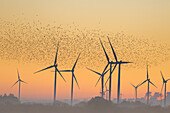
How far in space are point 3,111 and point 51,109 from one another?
16801 mm

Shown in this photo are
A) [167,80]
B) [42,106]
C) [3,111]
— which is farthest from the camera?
[167,80]

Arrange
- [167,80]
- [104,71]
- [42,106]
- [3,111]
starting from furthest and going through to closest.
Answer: [167,80]
[42,106]
[3,111]
[104,71]

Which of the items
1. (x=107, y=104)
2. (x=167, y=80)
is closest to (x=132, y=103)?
(x=167, y=80)

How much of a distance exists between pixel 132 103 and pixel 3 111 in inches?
2332

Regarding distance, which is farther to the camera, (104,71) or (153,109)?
(153,109)

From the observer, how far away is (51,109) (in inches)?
6526

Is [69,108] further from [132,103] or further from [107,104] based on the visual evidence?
[132,103]

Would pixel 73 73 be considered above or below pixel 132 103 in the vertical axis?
above

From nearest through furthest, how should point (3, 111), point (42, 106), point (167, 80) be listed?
1. point (3, 111)
2. point (42, 106)
3. point (167, 80)

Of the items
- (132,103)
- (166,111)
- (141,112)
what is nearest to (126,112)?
(141,112)

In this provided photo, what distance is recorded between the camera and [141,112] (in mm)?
165750

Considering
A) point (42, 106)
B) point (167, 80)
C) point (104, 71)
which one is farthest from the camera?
point (167, 80)

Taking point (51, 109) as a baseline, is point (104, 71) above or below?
above

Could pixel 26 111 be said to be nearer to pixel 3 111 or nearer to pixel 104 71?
pixel 3 111
